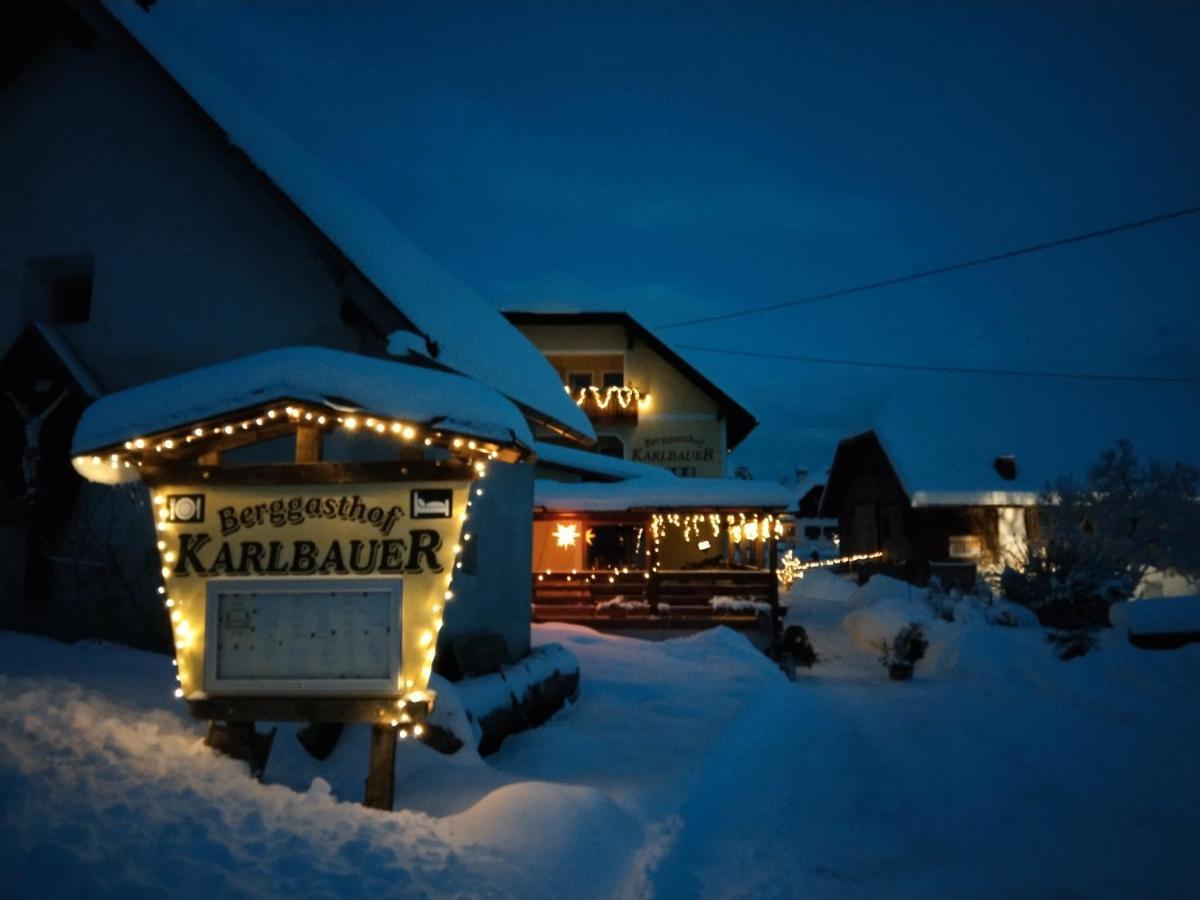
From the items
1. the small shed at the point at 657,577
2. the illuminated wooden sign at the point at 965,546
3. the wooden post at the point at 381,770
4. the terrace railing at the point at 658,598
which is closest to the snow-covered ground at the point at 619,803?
the wooden post at the point at 381,770

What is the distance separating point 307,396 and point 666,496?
16055 millimetres

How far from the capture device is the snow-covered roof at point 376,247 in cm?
925

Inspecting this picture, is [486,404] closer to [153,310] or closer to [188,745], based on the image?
[188,745]

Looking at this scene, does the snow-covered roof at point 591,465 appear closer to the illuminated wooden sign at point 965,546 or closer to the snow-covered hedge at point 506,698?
the snow-covered hedge at point 506,698

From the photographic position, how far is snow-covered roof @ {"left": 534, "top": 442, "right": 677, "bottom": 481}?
75.6ft

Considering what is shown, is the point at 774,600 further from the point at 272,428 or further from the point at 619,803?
the point at 272,428

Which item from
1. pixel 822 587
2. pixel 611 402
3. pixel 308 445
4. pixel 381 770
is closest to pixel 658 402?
pixel 611 402

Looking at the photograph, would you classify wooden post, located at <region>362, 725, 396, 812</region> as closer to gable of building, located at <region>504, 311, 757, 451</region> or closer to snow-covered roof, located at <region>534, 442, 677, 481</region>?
snow-covered roof, located at <region>534, 442, 677, 481</region>

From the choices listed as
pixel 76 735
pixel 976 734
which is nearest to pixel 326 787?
pixel 76 735

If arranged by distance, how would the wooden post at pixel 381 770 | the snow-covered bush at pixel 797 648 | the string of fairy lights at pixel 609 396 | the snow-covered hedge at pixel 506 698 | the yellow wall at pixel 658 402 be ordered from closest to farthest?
the wooden post at pixel 381 770 < the snow-covered hedge at pixel 506 698 < the snow-covered bush at pixel 797 648 < the string of fairy lights at pixel 609 396 < the yellow wall at pixel 658 402

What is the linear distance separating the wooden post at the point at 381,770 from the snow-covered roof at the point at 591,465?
15927 millimetres

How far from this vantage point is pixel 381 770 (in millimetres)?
5750

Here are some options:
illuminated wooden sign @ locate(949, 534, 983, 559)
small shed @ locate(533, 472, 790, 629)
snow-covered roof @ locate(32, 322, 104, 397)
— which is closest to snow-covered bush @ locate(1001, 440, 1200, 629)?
illuminated wooden sign @ locate(949, 534, 983, 559)

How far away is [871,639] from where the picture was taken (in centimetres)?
2200
